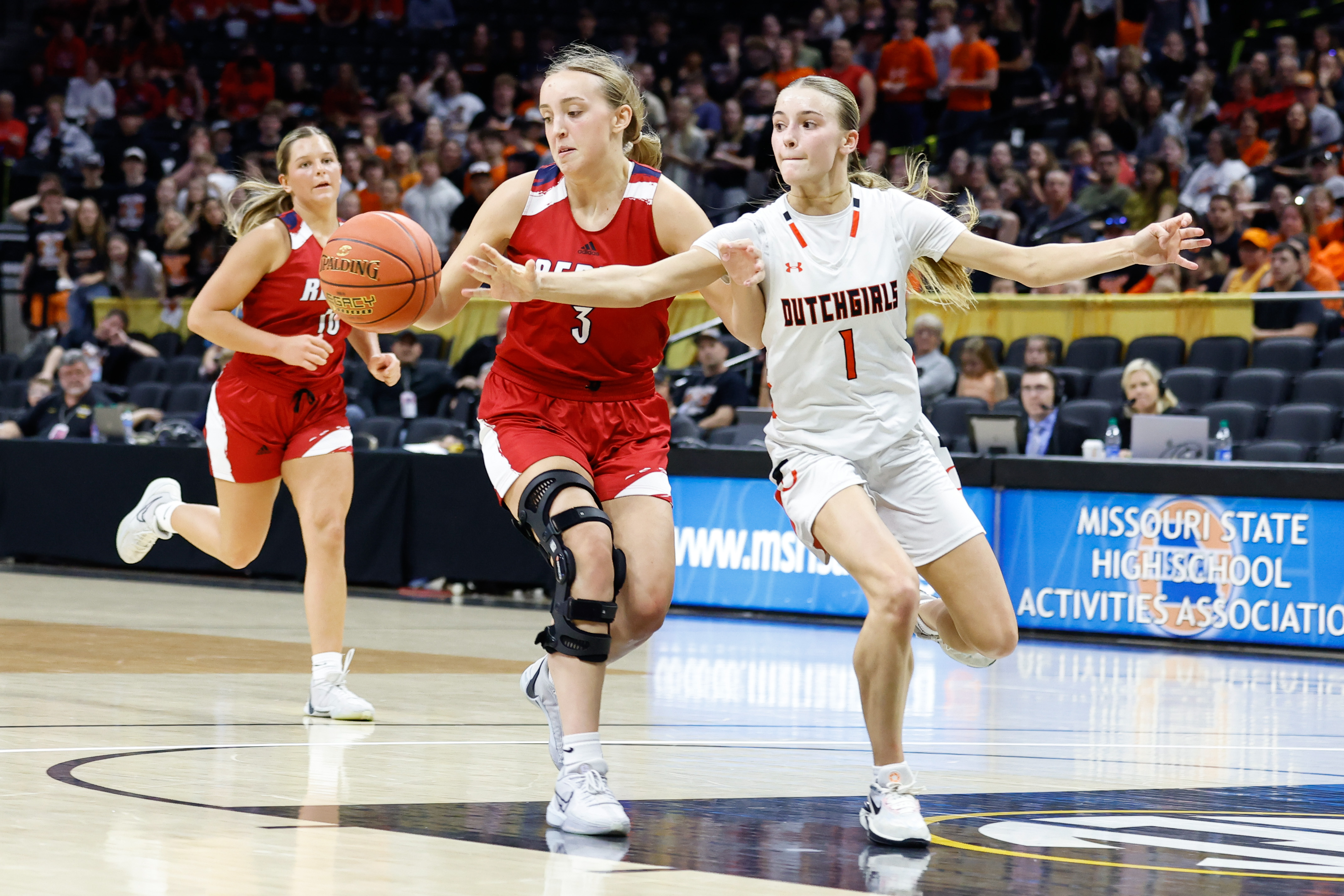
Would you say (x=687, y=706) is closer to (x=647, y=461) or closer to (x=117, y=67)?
(x=647, y=461)

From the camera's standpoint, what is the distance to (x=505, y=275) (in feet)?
14.6

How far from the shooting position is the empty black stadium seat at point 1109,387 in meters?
12.5

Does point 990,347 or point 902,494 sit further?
point 990,347

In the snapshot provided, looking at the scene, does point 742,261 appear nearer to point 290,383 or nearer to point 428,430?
point 290,383

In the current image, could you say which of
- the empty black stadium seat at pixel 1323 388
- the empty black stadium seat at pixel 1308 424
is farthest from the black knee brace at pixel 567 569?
the empty black stadium seat at pixel 1323 388

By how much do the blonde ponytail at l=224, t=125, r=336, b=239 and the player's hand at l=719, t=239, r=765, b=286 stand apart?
2.70 m

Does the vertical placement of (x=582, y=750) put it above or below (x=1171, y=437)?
below

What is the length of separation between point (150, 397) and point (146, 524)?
28.0 feet

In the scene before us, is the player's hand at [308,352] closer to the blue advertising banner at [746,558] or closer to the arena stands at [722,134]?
the arena stands at [722,134]

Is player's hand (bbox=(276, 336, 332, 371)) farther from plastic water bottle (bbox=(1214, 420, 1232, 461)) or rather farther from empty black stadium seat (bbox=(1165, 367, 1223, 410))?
empty black stadium seat (bbox=(1165, 367, 1223, 410))

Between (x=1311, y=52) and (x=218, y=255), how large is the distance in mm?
10164

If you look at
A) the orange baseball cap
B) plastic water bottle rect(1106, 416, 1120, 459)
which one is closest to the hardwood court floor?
plastic water bottle rect(1106, 416, 1120, 459)

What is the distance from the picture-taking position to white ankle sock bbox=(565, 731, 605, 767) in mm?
4525

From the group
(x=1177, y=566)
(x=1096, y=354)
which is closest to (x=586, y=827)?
(x=1177, y=566)
